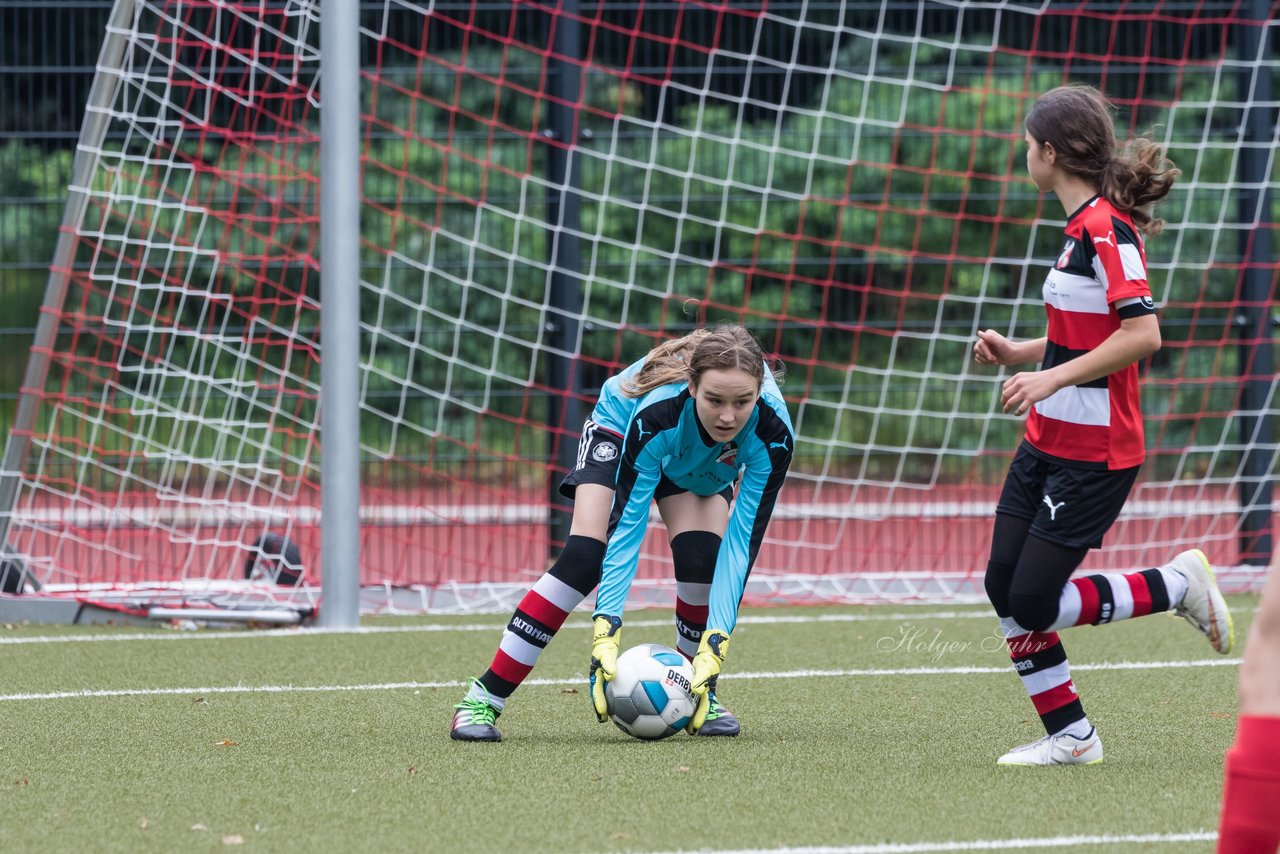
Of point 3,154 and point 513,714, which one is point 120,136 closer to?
point 3,154

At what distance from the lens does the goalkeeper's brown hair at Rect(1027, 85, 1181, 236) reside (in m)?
3.55

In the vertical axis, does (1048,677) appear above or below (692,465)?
below

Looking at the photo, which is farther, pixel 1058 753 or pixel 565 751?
pixel 565 751

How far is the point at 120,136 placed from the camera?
7.35 metres

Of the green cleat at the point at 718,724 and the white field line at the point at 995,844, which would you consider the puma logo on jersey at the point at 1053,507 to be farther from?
the green cleat at the point at 718,724

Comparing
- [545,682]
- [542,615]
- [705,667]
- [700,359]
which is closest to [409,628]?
[545,682]

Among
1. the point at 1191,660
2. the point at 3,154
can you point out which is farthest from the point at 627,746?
the point at 3,154

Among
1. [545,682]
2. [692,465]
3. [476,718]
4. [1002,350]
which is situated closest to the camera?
[1002,350]

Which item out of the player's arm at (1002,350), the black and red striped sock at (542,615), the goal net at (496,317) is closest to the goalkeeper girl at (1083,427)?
the player's arm at (1002,350)

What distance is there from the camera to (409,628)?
6352mm

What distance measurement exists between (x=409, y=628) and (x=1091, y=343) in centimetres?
352

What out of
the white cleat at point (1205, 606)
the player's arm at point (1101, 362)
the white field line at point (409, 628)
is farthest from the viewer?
the white field line at point (409, 628)

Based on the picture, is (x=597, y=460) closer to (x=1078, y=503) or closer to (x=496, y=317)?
(x=1078, y=503)

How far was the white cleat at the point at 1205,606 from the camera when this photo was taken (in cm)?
363
